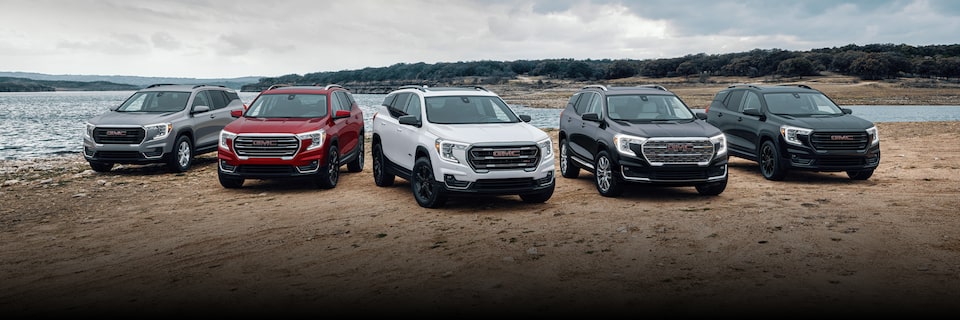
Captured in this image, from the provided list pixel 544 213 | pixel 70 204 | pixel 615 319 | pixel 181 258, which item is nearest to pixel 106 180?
pixel 70 204

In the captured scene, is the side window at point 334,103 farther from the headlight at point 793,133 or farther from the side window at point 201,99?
the headlight at point 793,133

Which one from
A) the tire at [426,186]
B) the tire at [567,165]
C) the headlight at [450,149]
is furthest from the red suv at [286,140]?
the tire at [567,165]

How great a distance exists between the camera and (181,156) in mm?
16328

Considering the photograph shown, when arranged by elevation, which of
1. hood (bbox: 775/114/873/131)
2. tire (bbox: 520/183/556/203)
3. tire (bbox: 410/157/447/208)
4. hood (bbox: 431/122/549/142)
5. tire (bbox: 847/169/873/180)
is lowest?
tire (bbox: 847/169/873/180)

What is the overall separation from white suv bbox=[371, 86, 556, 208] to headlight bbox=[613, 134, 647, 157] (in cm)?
136

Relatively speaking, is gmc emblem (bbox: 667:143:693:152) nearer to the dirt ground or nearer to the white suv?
the dirt ground

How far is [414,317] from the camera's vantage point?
18.0 feet

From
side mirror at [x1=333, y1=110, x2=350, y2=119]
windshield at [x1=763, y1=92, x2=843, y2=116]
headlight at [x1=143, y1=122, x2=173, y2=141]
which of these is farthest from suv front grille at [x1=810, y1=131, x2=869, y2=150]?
headlight at [x1=143, y1=122, x2=173, y2=141]

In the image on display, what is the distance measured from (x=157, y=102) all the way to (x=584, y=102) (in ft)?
32.2

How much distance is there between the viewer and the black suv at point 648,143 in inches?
450

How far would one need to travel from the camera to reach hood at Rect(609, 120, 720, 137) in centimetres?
1153

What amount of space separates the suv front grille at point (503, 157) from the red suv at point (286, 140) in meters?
3.68

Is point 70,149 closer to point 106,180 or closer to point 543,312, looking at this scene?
point 106,180

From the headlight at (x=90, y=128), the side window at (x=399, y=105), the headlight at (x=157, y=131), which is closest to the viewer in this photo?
the side window at (x=399, y=105)
